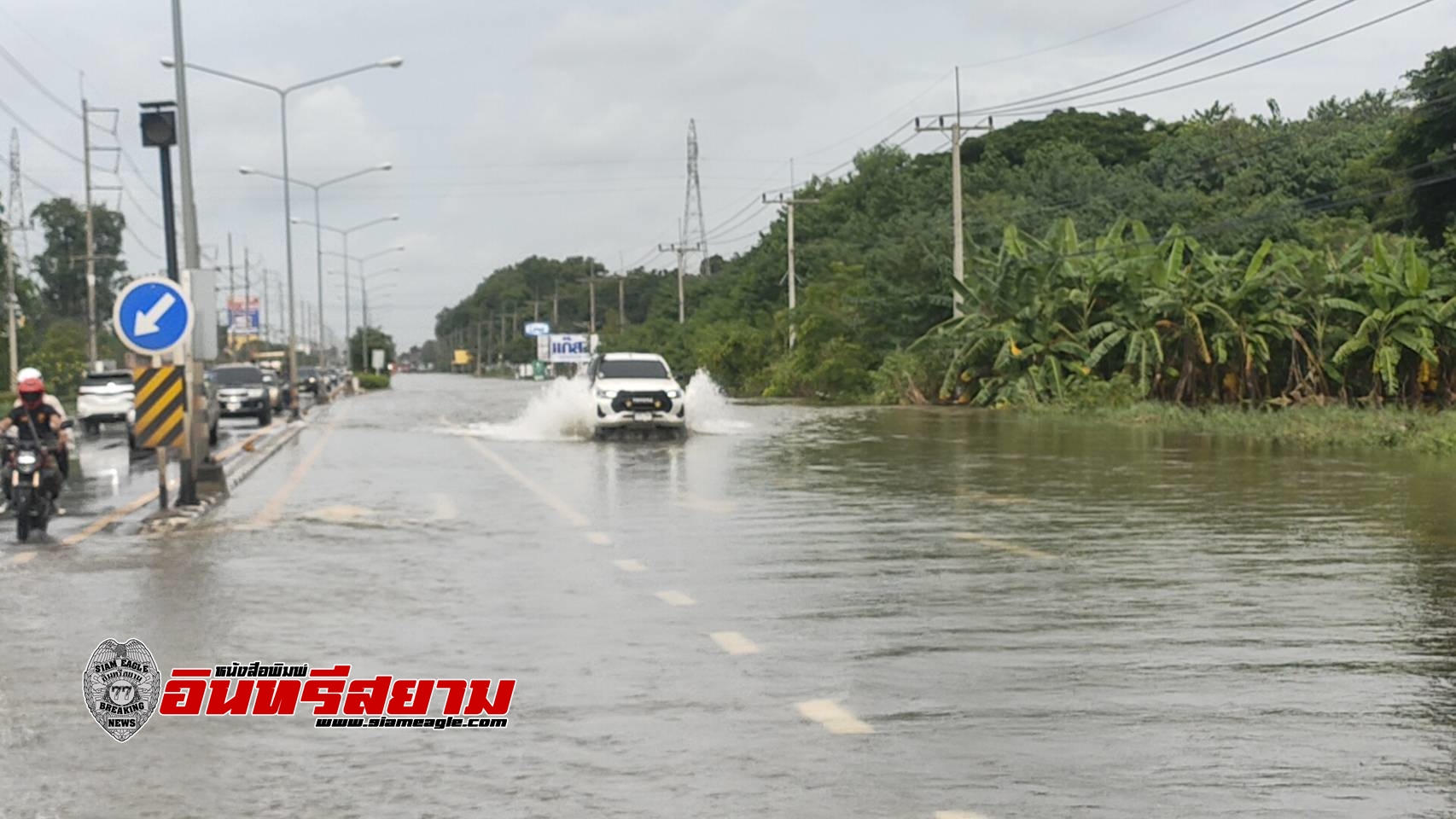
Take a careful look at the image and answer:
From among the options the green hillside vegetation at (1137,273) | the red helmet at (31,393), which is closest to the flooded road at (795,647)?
the red helmet at (31,393)

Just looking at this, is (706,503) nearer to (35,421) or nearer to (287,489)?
(287,489)

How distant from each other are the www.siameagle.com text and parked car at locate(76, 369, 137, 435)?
3736 centimetres

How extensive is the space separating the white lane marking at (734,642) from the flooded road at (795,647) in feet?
0.14

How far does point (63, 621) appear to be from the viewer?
11.7 meters

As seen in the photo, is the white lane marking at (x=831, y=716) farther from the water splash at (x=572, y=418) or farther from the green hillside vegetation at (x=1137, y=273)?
the green hillside vegetation at (x=1137, y=273)

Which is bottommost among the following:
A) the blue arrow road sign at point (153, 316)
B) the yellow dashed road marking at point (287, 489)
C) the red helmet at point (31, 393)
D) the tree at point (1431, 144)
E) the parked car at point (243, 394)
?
the yellow dashed road marking at point (287, 489)

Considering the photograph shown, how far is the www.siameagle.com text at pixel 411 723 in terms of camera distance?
8297 mm

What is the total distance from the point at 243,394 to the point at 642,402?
20.2 m

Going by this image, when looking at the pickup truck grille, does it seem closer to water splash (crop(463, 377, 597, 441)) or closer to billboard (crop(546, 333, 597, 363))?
water splash (crop(463, 377, 597, 441))

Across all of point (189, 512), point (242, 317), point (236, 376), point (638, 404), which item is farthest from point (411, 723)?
point (242, 317)

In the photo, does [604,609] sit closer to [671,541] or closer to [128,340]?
[671,541]

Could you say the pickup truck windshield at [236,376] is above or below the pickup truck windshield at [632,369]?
below

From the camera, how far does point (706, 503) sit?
796 inches

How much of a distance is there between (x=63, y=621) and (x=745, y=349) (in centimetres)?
7088
